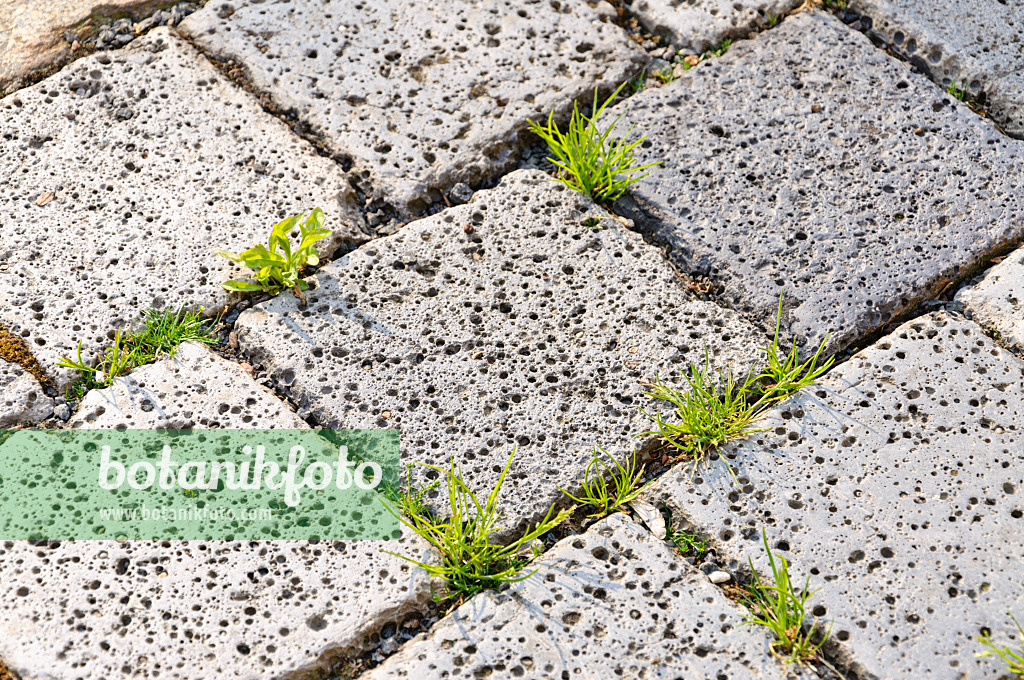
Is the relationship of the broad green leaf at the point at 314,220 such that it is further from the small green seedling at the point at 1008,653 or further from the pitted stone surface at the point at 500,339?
the small green seedling at the point at 1008,653

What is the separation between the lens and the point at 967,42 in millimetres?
2604

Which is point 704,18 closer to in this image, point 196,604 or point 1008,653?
point 1008,653

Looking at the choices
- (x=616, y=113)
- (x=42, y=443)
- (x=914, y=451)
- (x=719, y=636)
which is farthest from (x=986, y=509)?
(x=42, y=443)

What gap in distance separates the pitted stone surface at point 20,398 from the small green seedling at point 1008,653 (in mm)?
2038

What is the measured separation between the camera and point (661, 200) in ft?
7.75

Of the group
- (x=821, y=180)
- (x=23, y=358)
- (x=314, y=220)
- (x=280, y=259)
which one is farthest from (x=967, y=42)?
(x=23, y=358)

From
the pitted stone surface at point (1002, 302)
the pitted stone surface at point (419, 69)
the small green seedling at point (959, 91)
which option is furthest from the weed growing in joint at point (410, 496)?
the small green seedling at point (959, 91)

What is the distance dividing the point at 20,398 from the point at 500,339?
3.62 feet

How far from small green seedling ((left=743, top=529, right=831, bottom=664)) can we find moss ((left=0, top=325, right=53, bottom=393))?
5.37 feet

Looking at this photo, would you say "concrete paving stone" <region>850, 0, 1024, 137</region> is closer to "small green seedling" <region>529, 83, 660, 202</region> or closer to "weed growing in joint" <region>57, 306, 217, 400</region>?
"small green seedling" <region>529, 83, 660, 202</region>

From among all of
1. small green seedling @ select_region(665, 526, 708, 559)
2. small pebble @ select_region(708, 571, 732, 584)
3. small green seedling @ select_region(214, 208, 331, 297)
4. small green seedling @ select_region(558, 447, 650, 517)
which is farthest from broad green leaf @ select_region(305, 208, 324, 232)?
small pebble @ select_region(708, 571, 732, 584)

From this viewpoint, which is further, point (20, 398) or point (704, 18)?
point (704, 18)

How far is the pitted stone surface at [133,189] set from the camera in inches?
85.4

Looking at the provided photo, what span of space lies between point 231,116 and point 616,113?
3.53 ft
